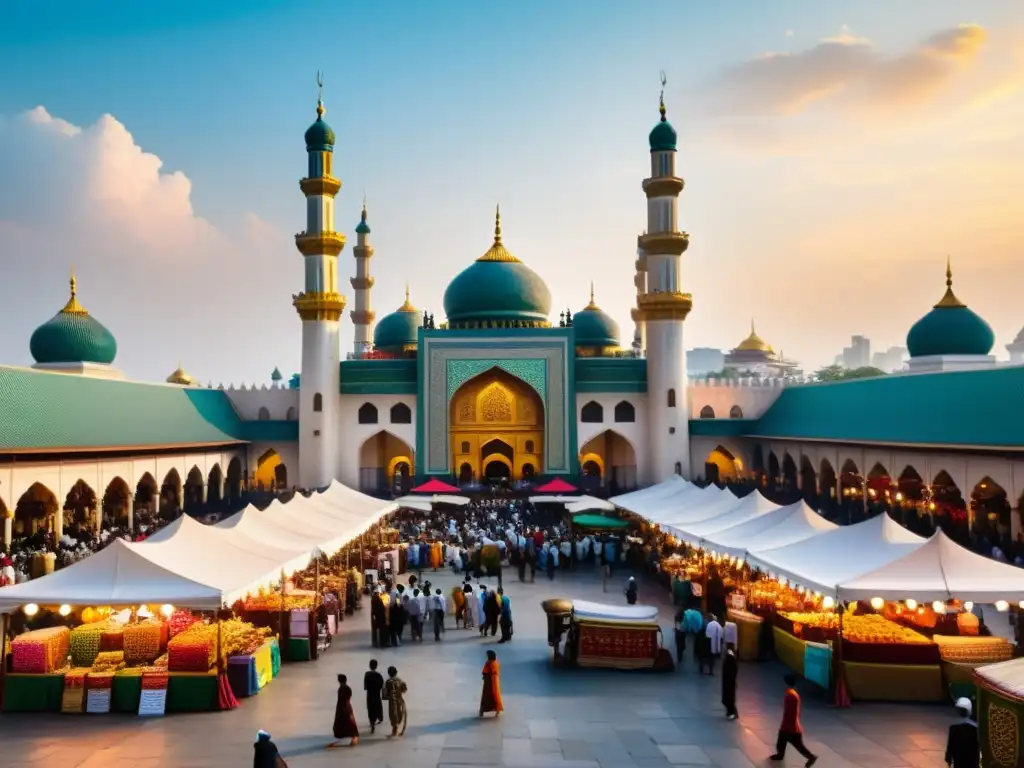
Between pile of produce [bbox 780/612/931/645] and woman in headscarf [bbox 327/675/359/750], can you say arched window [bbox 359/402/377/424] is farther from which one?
woman in headscarf [bbox 327/675/359/750]

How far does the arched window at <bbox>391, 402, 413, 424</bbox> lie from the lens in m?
Answer: 37.6

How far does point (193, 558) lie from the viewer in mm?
12188

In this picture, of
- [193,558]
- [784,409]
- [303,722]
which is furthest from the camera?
[784,409]

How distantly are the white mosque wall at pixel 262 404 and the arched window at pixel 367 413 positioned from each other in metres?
3.92

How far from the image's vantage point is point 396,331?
48.9m

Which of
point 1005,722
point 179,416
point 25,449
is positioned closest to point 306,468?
point 179,416

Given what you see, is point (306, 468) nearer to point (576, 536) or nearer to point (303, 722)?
point (576, 536)

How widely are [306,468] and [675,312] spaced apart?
52.6 feet

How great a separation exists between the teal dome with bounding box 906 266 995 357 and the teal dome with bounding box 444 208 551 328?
15586 millimetres

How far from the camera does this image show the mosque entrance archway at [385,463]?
3831 cm

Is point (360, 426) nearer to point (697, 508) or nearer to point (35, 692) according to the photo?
point (697, 508)

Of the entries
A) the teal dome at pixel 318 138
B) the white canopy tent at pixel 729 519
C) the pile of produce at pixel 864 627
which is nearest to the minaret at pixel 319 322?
the teal dome at pixel 318 138

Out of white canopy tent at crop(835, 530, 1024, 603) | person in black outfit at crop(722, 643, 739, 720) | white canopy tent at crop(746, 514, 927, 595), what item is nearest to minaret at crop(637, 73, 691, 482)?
white canopy tent at crop(746, 514, 927, 595)

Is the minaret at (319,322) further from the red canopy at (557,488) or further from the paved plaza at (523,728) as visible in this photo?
the paved plaza at (523,728)
